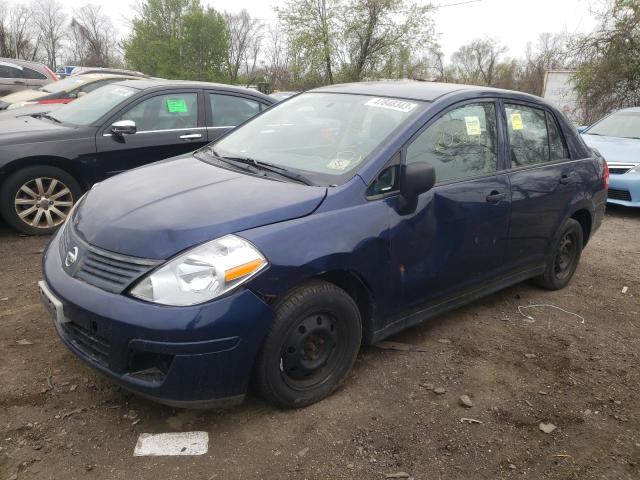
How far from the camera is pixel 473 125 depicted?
3.48 m

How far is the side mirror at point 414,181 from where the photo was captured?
283cm

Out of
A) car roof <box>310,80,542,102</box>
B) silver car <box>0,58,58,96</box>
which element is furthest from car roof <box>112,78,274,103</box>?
silver car <box>0,58,58,96</box>

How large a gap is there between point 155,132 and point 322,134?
120 inches

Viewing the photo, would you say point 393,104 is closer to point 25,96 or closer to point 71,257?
point 71,257

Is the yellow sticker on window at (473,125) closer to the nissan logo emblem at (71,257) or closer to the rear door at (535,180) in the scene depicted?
the rear door at (535,180)

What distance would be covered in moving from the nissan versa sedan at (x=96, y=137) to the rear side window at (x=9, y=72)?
854 cm

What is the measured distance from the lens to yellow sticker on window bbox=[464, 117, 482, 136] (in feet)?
11.3

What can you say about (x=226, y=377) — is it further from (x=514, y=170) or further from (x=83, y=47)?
(x=83, y=47)

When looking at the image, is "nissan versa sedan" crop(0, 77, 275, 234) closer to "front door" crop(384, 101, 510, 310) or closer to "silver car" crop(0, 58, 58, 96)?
"front door" crop(384, 101, 510, 310)

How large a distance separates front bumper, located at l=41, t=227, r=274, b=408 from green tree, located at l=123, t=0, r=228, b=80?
4749 cm

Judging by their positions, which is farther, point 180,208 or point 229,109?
point 229,109

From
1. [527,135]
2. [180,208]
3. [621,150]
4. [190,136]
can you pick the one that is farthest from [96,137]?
[621,150]

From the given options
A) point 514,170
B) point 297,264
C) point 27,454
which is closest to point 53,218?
point 27,454

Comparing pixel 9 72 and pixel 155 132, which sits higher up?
pixel 9 72
